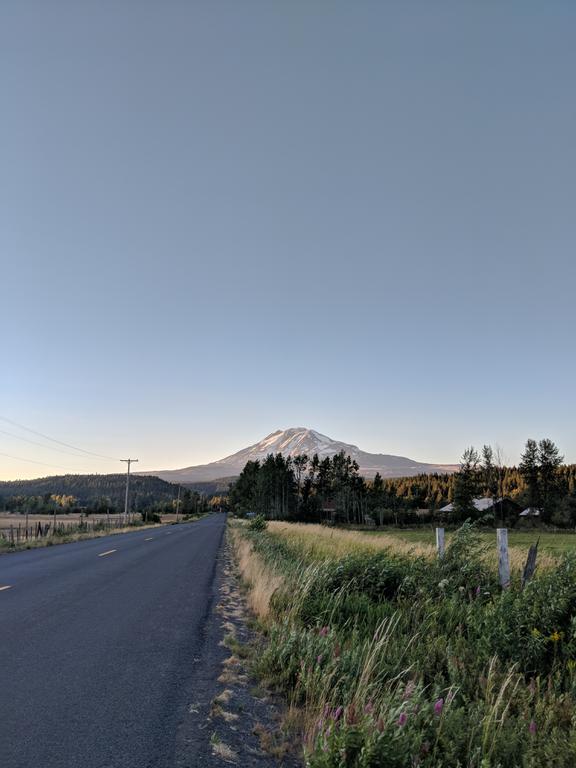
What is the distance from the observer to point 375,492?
368ft

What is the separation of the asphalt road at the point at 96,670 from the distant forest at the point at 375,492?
238 feet

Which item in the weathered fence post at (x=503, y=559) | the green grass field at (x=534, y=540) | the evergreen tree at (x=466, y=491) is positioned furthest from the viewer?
the evergreen tree at (x=466, y=491)

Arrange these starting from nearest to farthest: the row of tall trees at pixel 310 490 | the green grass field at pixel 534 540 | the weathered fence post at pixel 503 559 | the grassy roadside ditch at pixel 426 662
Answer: the grassy roadside ditch at pixel 426 662
the weathered fence post at pixel 503 559
the green grass field at pixel 534 540
the row of tall trees at pixel 310 490

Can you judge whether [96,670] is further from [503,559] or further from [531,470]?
[531,470]

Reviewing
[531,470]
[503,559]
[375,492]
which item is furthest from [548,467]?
[503,559]

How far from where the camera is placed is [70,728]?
14.3 ft

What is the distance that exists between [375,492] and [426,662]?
10992 centimetres

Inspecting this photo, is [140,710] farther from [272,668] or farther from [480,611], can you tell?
[480,611]

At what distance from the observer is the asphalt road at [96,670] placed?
4.04 meters

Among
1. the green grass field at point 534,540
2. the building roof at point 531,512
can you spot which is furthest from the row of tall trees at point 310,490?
the green grass field at point 534,540

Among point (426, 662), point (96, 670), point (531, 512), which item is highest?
point (426, 662)

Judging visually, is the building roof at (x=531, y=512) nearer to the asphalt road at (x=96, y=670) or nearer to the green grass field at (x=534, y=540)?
the green grass field at (x=534, y=540)

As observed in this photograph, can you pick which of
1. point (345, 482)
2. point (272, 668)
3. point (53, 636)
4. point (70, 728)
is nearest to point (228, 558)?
point (53, 636)

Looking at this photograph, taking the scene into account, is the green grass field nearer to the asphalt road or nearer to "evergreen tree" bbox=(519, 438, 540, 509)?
the asphalt road
